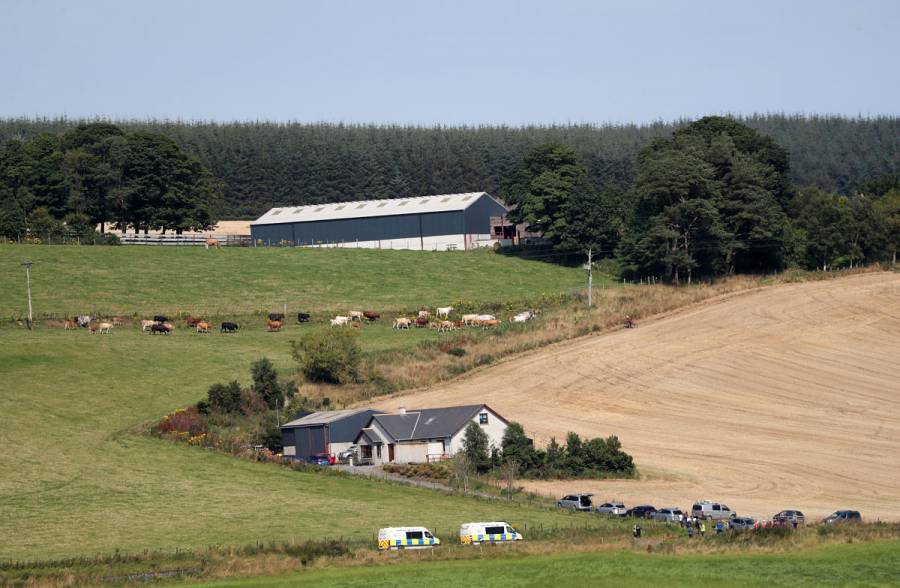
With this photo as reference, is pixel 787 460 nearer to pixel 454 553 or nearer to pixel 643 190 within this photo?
pixel 454 553

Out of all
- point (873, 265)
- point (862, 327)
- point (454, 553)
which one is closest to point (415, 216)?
point (873, 265)

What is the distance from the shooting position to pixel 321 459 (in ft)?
255

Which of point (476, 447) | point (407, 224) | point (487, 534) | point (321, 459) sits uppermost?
point (407, 224)

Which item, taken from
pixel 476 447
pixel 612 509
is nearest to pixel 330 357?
pixel 476 447

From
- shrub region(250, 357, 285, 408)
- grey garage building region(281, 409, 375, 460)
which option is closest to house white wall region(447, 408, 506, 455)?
grey garage building region(281, 409, 375, 460)

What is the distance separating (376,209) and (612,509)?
109863mm

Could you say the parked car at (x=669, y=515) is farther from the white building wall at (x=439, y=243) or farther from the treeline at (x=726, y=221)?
the white building wall at (x=439, y=243)

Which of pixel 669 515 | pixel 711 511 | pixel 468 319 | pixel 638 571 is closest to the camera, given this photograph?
pixel 638 571

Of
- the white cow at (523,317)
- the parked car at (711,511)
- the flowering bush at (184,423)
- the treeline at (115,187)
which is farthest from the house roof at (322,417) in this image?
the treeline at (115,187)

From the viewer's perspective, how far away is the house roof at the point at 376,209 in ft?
531

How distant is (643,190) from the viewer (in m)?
130

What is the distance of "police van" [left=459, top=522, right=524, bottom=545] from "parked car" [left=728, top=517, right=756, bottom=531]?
9.31 metres

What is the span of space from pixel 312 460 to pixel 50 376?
21703mm

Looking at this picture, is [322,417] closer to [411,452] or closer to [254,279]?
→ [411,452]
